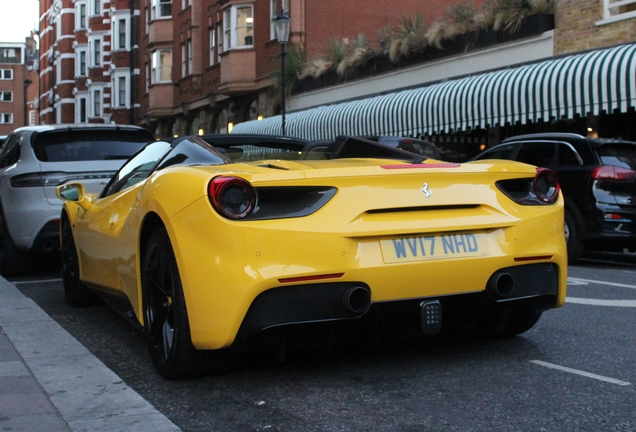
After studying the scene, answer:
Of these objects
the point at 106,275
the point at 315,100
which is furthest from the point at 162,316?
the point at 315,100

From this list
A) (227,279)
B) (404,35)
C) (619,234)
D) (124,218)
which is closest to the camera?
(227,279)

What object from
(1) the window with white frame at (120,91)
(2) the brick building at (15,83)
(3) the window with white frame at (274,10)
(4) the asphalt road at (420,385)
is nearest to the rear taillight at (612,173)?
(4) the asphalt road at (420,385)

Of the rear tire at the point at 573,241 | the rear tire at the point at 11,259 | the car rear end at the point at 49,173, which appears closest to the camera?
the car rear end at the point at 49,173

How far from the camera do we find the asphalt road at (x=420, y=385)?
135 inches

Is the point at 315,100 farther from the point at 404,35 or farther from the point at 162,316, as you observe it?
the point at 162,316

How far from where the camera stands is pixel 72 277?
6695mm


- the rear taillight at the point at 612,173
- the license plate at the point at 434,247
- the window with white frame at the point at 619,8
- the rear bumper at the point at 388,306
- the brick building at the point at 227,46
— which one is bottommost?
the rear bumper at the point at 388,306

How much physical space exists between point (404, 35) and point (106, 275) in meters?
19.9

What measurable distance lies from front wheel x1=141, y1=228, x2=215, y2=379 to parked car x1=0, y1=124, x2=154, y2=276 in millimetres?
4350

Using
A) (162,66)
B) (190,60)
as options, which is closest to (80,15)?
(162,66)

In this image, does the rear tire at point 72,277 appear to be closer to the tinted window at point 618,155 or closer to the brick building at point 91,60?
the tinted window at point 618,155

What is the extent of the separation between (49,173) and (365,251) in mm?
5590

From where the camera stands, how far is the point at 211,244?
12.2 feet

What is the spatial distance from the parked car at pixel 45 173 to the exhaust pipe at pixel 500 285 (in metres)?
5.51
